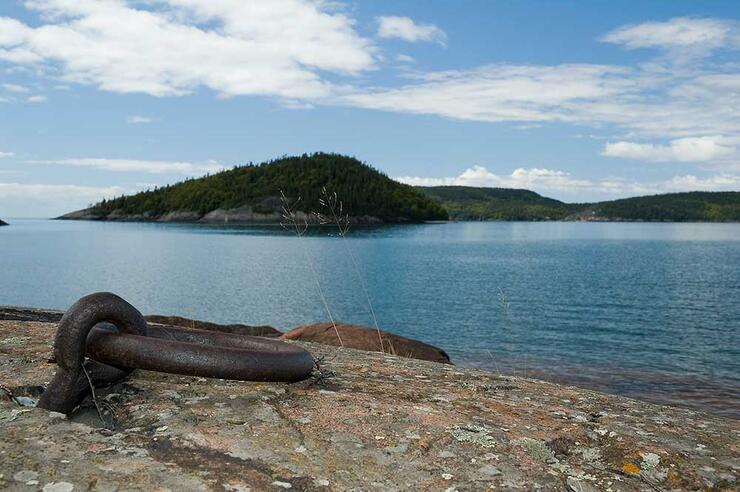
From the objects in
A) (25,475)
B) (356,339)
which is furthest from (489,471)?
(356,339)

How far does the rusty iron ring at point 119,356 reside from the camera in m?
4.19

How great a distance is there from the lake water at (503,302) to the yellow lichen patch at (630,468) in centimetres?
1456

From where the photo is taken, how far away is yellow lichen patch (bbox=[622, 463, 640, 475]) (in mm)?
3846

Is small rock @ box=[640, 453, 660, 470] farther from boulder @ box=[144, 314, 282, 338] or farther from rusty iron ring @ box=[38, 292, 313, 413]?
boulder @ box=[144, 314, 282, 338]

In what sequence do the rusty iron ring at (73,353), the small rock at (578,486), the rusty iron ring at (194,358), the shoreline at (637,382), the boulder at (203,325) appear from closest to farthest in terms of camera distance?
the small rock at (578,486) → the rusty iron ring at (73,353) → the rusty iron ring at (194,358) → the boulder at (203,325) → the shoreline at (637,382)

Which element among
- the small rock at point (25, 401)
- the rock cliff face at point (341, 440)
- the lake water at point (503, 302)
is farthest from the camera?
the lake water at point (503, 302)

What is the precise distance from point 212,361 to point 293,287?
4715 cm

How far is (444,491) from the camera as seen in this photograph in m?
3.38

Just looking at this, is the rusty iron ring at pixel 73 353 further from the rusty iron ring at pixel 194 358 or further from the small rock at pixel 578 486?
the small rock at pixel 578 486

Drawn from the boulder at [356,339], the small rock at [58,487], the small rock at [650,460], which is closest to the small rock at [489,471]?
the small rock at [650,460]

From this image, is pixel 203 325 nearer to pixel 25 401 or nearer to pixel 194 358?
pixel 25 401

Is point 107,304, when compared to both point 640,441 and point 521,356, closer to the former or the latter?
point 640,441

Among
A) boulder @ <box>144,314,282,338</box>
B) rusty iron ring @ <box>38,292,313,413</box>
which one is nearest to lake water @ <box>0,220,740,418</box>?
boulder @ <box>144,314,282,338</box>

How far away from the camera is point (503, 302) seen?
11.9 metres
